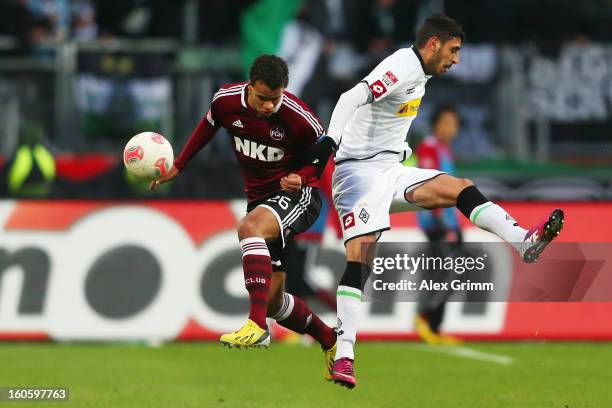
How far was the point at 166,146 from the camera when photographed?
29.9 ft

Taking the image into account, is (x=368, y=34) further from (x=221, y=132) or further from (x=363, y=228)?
(x=363, y=228)

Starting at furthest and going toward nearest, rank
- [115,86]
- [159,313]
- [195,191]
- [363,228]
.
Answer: [115,86], [195,191], [159,313], [363,228]

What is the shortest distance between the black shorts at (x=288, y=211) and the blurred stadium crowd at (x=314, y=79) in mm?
5861

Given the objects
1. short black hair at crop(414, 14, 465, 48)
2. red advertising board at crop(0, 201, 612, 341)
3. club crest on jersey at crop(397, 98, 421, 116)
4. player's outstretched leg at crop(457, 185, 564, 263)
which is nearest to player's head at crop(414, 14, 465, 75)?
short black hair at crop(414, 14, 465, 48)

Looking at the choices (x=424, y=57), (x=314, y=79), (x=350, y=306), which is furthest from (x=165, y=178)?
(x=314, y=79)

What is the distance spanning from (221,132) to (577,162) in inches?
175

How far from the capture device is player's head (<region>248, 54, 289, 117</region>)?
834 cm

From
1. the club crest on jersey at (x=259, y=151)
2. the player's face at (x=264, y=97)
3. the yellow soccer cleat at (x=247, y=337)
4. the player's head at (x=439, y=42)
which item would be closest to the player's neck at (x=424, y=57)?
the player's head at (x=439, y=42)

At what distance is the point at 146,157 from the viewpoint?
29.3ft

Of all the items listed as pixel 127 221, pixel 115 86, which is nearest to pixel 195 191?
pixel 127 221

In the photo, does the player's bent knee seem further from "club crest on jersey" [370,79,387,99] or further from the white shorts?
"club crest on jersey" [370,79,387,99]

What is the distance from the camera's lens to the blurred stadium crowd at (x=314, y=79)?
1560cm

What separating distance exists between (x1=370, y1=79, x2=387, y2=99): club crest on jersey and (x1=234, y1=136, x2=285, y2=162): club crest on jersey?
819 millimetres

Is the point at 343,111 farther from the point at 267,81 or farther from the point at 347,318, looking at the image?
the point at 347,318
